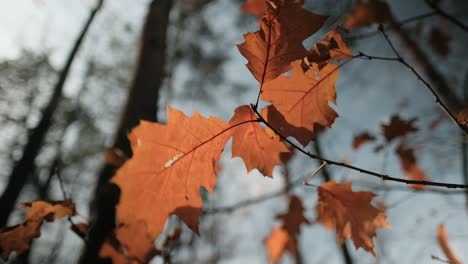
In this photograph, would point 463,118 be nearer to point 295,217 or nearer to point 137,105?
point 295,217

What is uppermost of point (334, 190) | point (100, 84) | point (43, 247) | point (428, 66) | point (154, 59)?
point (100, 84)

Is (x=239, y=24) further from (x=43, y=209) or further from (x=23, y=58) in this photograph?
(x=43, y=209)

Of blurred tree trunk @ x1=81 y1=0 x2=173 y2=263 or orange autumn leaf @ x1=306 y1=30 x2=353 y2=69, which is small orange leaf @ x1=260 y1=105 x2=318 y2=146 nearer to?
orange autumn leaf @ x1=306 y1=30 x2=353 y2=69

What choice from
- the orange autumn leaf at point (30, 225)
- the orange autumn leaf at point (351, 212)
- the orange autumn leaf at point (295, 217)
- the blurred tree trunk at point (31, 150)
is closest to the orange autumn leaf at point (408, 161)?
the orange autumn leaf at point (295, 217)

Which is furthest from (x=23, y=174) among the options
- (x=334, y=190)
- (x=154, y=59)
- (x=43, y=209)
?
(x=334, y=190)

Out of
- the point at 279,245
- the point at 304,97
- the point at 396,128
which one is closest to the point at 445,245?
the point at 304,97

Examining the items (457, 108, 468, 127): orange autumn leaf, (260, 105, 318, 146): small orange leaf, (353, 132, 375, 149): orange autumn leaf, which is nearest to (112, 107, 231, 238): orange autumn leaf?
(260, 105, 318, 146): small orange leaf
